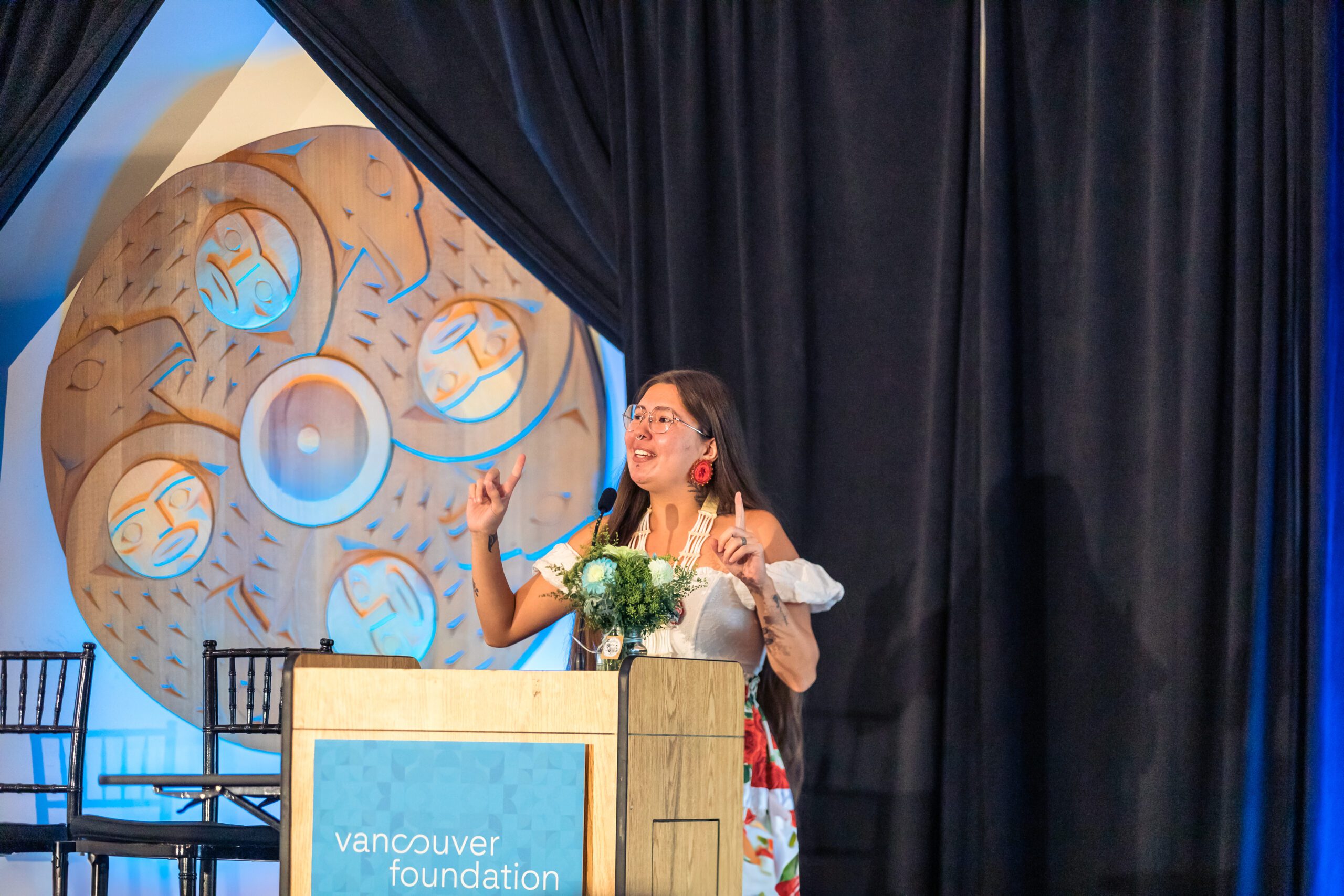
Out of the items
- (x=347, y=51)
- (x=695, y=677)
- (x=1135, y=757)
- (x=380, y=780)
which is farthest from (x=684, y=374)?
(x=347, y=51)

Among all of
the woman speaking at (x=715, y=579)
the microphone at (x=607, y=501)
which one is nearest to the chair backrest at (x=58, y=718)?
the woman speaking at (x=715, y=579)

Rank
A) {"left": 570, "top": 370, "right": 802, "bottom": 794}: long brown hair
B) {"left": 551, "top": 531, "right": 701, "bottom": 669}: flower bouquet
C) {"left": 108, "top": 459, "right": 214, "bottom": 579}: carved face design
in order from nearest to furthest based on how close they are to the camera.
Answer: {"left": 551, "top": 531, "right": 701, "bottom": 669}: flower bouquet < {"left": 570, "top": 370, "right": 802, "bottom": 794}: long brown hair < {"left": 108, "top": 459, "right": 214, "bottom": 579}: carved face design

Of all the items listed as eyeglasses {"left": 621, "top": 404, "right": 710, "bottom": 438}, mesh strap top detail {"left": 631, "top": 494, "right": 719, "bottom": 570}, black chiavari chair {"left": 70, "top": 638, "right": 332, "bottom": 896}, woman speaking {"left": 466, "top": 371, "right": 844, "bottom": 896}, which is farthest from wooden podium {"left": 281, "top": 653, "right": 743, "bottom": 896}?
black chiavari chair {"left": 70, "top": 638, "right": 332, "bottom": 896}

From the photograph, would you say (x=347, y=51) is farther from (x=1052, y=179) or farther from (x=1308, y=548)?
(x=1308, y=548)

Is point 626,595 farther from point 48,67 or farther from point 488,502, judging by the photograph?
point 48,67

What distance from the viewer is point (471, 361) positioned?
4219 millimetres

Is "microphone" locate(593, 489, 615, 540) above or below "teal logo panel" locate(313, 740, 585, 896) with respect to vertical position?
above

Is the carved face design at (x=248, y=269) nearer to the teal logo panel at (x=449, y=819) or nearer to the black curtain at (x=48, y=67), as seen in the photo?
the black curtain at (x=48, y=67)

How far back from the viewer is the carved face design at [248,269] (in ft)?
14.2

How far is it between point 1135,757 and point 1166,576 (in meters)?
0.49

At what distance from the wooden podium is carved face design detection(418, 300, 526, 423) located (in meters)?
2.28

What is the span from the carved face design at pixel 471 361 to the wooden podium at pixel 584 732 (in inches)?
89.7

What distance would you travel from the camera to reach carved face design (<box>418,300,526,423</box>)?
13.8 feet

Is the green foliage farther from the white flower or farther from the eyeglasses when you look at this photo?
the eyeglasses
